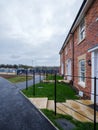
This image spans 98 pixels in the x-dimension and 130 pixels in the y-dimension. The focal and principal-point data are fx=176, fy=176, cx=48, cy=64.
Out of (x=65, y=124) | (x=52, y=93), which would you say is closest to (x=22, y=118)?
(x=65, y=124)

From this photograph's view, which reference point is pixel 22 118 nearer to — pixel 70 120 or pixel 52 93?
pixel 70 120

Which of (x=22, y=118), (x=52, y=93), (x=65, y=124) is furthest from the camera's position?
(x=52, y=93)

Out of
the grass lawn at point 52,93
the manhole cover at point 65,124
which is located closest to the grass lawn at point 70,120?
the manhole cover at point 65,124

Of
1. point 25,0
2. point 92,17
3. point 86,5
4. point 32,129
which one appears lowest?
point 32,129

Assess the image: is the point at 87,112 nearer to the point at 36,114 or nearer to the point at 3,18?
the point at 36,114

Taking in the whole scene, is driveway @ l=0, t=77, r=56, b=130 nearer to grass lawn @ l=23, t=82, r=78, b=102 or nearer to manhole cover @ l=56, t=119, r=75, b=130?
manhole cover @ l=56, t=119, r=75, b=130

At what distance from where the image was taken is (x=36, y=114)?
691 cm

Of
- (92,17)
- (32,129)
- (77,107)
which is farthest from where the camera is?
(92,17)

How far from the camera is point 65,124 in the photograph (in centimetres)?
555

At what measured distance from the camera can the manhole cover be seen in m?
5.29

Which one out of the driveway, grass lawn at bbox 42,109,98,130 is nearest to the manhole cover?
grass lawn at bbox 42,109,98,130

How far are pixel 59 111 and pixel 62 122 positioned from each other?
127 cm

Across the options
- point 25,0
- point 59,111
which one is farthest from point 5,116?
point 25,0

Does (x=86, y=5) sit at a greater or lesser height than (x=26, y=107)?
greater
